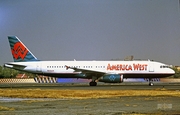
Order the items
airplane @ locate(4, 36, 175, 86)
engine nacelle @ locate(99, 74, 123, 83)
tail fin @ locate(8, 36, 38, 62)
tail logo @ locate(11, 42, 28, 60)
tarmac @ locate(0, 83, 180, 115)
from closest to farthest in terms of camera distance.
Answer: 1. tarmac @ locate(0, 83, 180, 115)
2. engine nacelle @ locate(99, 74, 123, 83)
3. airplane @ locate(4, 36, 175, 86)
4. tail fin @ locate(8, 36, 38, 62)
5. tail logo @ locate(11, 42, 28, 60)

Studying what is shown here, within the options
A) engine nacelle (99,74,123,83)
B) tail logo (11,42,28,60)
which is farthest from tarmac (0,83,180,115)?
tail logo (11,42,28,60)

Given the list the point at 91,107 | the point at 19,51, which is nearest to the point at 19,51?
the point at 19,51

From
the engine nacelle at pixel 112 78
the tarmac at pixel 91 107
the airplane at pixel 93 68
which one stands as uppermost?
the airplane at pixel 93 68

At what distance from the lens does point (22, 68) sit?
51.3 metres

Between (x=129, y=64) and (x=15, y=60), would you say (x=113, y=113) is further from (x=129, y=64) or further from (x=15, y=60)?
(x=15, y=60)

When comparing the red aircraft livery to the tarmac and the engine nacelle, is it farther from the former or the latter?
the tarmac

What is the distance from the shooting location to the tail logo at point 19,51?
170 ft

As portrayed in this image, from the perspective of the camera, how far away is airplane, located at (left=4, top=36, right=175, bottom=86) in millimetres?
48844

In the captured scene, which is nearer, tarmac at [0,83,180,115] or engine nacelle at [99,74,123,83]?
tarmac at [0,83,180,115]

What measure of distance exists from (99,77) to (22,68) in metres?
10.6

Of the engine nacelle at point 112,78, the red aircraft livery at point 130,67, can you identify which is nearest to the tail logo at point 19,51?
the engine nacelle at point 112,78

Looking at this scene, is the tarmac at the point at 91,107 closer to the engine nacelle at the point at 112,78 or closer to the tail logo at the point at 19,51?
the engine nacelle at the point at 112,78

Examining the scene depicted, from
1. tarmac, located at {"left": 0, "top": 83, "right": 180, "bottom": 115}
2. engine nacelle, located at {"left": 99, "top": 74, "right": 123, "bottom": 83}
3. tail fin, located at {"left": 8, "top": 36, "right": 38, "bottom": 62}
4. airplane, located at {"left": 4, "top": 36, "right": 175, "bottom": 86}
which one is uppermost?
tail fin, located at {"left": 8, "top": 36, "right": 38, "bottom": 62}

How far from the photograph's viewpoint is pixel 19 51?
52.3 meters
